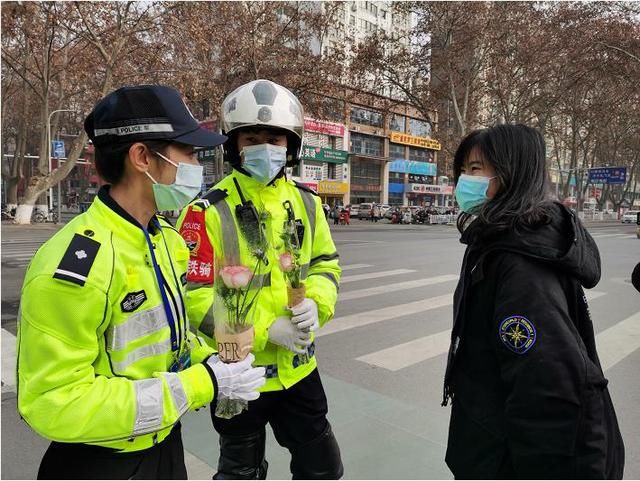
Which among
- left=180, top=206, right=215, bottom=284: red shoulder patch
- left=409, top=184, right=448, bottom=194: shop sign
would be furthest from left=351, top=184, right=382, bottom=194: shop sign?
left=180, top=206, right=215, bottom=284: red shoulder patch

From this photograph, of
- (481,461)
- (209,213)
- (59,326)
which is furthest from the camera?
(209,213)

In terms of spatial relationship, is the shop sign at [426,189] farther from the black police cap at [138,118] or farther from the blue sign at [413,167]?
the black police cap at [138,118]

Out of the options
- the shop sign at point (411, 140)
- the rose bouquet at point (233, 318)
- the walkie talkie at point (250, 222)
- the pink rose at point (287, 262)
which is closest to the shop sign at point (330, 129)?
the shop sign at point (411, 140)

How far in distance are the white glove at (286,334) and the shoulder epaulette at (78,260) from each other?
2.84ft

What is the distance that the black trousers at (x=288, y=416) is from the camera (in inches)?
82.2

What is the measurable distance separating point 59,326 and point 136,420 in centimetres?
32

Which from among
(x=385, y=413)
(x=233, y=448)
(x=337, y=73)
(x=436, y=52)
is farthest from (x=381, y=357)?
(x=436, y=52)

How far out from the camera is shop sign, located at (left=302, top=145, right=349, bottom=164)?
144 ft

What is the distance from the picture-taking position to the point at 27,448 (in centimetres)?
300

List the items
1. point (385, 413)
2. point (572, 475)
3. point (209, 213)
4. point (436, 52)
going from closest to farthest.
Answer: point (572, 475) < point (209, 213) < point (385, 413) < point (436, 52)

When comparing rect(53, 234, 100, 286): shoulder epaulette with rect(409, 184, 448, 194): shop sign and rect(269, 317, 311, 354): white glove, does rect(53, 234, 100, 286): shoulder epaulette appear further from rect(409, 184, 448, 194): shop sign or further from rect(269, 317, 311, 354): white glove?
rect(409, 184, 448, 194): shop sign

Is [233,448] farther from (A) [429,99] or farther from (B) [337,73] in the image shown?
(A) [429,99]

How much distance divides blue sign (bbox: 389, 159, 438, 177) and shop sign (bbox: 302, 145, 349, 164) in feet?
30.8

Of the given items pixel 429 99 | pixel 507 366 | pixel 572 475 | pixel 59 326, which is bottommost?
pixel 572 475
